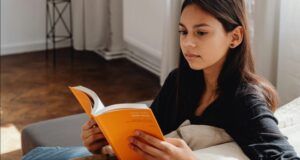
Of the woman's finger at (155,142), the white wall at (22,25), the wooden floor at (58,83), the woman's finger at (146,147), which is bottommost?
the wooden floor at (58,83)

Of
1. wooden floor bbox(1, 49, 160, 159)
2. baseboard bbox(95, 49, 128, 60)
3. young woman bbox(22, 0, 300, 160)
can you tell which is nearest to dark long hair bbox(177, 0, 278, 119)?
young woman bbox(22, 0, 300, 160)

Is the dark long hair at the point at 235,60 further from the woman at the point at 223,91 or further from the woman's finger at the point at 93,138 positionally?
the woman's finger at the point at 93,138

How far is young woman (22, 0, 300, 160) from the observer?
4.22ft

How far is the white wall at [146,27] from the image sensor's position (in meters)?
3.46

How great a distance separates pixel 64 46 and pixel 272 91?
9.84 ft

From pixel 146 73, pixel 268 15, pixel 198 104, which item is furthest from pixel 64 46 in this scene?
pixel 198 104

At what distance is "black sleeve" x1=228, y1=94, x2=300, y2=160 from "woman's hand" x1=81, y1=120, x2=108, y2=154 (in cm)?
35

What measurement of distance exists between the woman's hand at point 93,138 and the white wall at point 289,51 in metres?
0.94

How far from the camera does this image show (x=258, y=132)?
1.30 m

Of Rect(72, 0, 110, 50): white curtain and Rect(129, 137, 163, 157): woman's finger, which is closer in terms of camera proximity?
Rect(129, 137, 163, 157): woman's finger

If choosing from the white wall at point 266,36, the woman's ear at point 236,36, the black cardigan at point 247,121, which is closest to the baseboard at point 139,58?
the white wall at point 266,36

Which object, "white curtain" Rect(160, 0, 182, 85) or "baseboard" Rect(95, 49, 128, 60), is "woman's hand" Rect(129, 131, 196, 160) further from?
"baseboard" Rect(95, 49, 128, 60)

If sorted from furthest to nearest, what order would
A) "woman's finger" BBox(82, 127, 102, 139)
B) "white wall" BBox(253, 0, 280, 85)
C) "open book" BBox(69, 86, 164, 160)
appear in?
"white wall" BBox(253, 0, 280, 85), "woman's finger" BBox(82, 127, 102, 139), "open book" BBox(69, 86, 164, 160)

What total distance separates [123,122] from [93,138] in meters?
0.25
